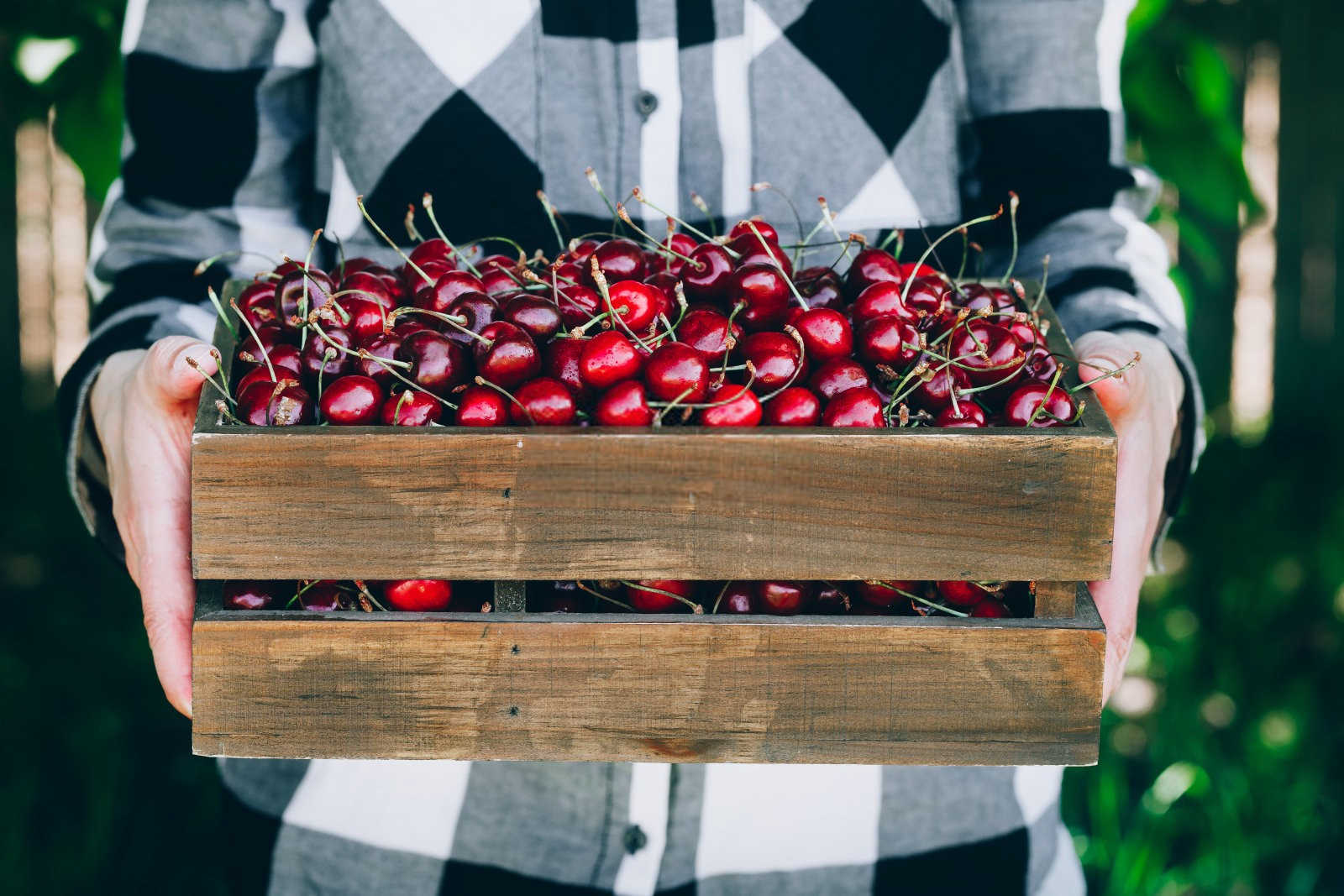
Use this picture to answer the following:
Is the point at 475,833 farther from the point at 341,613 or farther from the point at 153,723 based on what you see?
the point at 153,723

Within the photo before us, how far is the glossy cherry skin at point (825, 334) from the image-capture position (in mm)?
1037

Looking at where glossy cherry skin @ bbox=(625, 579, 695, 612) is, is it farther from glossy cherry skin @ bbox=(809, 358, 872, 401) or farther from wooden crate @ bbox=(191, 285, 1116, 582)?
glossy cherry skin @ bbox=(809, 358, 872, 401)

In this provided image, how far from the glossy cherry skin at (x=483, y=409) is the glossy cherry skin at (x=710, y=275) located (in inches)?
8.9

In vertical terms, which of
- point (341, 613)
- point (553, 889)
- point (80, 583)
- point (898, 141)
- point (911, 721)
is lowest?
point (80, 583)

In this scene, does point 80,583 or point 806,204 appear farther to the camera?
point 80,583

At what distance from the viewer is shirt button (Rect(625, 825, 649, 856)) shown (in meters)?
1.31

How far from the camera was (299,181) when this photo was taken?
5.01 feet

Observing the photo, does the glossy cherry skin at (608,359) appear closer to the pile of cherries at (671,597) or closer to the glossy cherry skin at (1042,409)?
the pile of cherries at (671,597)

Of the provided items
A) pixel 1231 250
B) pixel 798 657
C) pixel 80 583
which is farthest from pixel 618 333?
pixel 1231 250

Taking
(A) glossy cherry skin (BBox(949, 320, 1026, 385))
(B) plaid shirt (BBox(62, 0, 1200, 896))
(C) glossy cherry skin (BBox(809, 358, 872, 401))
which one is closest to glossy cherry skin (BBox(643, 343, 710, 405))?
(C) glossy cherry skin (BBox(809, 358, 872, 401))

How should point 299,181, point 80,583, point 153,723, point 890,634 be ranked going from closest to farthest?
point 890,634
point 299,181
point 153,723
point 80,583

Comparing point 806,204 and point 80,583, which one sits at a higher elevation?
point 806,204

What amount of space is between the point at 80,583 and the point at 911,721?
301 centimetres

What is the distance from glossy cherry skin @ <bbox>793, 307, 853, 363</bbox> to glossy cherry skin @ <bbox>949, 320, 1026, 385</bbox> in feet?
0.29
